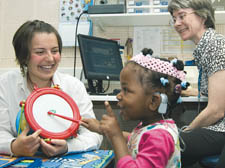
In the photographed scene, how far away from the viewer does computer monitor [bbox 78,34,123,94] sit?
6.95ft

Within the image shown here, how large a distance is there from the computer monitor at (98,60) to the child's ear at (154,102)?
3.67 feet

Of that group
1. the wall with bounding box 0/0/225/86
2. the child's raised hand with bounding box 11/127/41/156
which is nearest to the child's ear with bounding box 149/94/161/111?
the child's raised hand with bounding box 11/127/41/156

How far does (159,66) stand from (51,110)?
0.45 meters

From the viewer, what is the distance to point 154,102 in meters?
1.02

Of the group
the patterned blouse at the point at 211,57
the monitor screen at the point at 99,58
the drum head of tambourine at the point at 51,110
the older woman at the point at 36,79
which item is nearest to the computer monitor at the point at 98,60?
the monitor screen at the point at 99,58

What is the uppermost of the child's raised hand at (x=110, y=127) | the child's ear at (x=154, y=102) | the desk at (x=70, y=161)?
the child's ear at (x=154, y=102)

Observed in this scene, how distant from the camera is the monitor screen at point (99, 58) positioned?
2.12 meters

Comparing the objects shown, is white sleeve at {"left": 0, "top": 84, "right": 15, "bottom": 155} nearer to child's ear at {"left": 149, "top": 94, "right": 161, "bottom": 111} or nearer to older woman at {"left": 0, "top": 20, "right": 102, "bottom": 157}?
older woman at {"left": 0, "top": 20, "right": 102, "bottom": 157}

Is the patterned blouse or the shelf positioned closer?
the patterned blouse

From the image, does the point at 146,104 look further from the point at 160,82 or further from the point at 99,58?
the point at 99,58

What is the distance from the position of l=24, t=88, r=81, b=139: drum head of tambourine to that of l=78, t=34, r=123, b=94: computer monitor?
966mm

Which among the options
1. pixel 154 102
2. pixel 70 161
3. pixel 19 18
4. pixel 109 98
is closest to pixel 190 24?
pixel 109 98

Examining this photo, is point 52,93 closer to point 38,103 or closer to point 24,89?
point 38,103

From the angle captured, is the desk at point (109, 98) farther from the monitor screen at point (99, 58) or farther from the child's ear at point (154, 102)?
the child's ear at point (154, 102)
